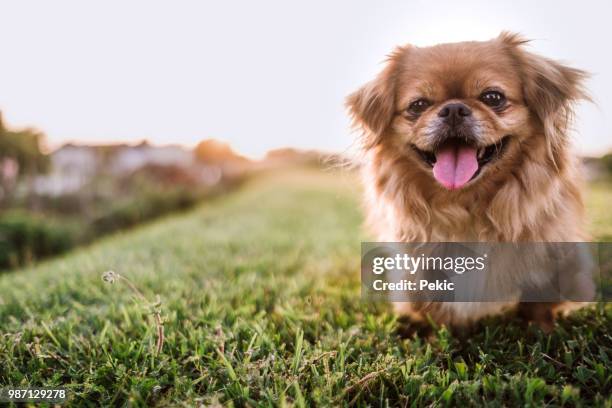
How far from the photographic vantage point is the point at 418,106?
234 centimetres

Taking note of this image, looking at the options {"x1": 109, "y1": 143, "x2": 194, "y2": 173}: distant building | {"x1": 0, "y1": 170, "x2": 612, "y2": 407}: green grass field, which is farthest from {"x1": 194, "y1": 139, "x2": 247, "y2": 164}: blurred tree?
{"x1": 0, "y1": 170, "x2": 612, "y2": 407}: green grass field

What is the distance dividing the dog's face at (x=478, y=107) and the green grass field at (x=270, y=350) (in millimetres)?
839

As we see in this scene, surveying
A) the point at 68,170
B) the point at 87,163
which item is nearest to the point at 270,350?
the point at 68,170

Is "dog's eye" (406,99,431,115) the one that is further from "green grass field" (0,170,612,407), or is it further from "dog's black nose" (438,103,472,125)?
"green grass field" (0,170,612,407)

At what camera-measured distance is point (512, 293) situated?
214 centimetres

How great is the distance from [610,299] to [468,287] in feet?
3.12

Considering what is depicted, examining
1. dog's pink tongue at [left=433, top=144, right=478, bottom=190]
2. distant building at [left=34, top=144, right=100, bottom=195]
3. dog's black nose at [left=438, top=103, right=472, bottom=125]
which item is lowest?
distant building at [left=34, top=144, right=100, bottom=195]

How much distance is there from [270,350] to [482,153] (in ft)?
4.66

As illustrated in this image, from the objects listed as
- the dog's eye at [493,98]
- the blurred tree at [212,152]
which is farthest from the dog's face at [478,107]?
the blurred tree at [212,152]

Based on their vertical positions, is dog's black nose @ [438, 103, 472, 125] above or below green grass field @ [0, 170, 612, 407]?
above

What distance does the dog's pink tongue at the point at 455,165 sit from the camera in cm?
211

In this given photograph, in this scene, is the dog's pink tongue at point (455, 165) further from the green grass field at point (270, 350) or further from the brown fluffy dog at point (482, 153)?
the green grass field at point (270, 350)

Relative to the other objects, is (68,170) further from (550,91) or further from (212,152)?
(550,91)

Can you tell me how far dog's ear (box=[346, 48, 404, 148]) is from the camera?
2.44 metres
